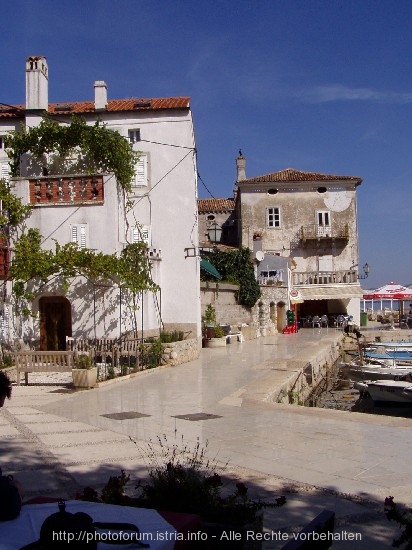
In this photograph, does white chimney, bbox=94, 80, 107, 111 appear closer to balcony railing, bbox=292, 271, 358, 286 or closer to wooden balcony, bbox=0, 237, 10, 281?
wooden balcony, bbox=0, 237, 10, 281

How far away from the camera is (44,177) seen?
2092cm

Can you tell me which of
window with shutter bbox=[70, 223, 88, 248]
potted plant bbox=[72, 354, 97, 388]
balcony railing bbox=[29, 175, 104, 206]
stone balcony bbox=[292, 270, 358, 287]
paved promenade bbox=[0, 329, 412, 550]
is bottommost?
paved promenade bbox=[0, 329, 412, 550]

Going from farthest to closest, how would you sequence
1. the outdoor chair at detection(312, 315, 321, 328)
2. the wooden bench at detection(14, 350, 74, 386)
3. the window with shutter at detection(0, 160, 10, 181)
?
the outdoor chair at detection(312, 315, 321, 328) → the window with shutter at detection(0, 160, 10, 181) → the wooden bench at detection(14, 350, 74, 386)

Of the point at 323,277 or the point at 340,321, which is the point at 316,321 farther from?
the point at 323,277

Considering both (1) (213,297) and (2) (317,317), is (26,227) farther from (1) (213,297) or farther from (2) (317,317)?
(2) (317,317)

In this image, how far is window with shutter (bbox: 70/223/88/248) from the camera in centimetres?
2066

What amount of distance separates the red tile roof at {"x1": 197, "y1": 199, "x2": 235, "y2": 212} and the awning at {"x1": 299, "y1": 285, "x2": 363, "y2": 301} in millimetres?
11069

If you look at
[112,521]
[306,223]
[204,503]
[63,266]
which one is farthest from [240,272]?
[112,521]

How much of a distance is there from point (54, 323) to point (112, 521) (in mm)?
18148

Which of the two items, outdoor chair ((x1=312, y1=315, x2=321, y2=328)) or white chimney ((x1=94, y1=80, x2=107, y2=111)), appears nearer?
white chimney ((x1=94, y1=80, x2=107, y2=111))

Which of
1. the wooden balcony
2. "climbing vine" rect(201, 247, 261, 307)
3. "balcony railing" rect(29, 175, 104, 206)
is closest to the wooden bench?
the wooden balcony

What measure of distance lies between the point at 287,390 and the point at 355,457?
810 cm

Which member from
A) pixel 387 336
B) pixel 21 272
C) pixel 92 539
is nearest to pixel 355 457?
pixel 92 539

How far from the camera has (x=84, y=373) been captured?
14961 millimetres
